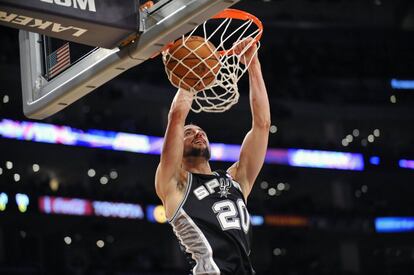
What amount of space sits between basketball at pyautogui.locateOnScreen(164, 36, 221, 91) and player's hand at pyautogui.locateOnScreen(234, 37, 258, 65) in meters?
0.57

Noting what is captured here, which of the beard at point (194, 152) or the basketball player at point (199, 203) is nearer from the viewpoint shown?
the basketball player at point (199, 203)

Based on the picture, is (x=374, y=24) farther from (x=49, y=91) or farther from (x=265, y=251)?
(x=49, y=91)

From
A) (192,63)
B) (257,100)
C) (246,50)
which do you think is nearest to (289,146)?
(257,100)

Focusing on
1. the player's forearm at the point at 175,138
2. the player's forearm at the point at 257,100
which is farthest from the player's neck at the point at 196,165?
the player's forearm at the point at 257,100

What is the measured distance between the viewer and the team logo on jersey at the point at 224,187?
4906mm

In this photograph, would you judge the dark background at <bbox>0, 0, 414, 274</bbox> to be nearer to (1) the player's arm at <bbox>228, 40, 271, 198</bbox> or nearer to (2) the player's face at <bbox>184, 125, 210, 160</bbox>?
(1) the player's arm at <bbox>228, 40, 271, 198</bbox>

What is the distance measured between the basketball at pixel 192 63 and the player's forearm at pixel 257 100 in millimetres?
798

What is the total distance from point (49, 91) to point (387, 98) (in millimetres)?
19972

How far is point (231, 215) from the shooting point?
4801mm

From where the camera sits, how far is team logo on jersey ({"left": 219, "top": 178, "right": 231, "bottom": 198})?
4.91 meters

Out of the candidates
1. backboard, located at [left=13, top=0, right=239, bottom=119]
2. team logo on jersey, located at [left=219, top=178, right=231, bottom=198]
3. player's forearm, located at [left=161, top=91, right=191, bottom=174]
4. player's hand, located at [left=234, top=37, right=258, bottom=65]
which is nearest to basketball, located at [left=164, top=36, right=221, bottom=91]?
player's forearm, located at [left=161, top=91, right=191, bottom=174]

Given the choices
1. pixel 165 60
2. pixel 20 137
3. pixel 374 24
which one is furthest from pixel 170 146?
pixel 374 24

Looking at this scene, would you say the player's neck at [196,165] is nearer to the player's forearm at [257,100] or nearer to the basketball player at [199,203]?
the basketball player at [199,203]

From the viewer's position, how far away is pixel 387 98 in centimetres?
2341
